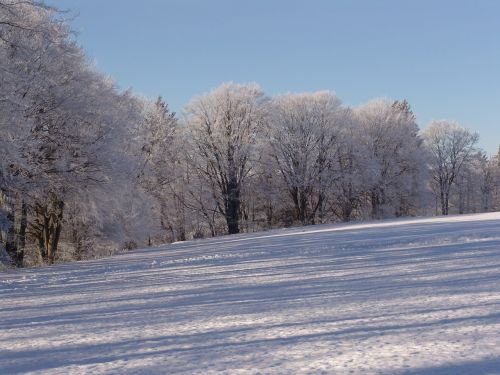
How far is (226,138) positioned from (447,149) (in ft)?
107

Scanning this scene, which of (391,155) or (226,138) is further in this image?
(391,155)

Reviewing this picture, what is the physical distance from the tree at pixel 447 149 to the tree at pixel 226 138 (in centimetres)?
2760

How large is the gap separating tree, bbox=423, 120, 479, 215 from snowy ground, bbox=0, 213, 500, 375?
165 ft

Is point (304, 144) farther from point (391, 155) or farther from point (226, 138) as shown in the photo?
point (391, 155)

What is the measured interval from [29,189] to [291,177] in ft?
95.5

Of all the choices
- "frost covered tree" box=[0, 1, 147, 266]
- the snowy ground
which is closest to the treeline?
"frost covered tree" box=[0, 1, 147, 266]

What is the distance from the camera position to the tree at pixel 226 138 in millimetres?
41625

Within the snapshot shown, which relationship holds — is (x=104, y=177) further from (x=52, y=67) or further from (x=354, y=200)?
(x=354, y=200)

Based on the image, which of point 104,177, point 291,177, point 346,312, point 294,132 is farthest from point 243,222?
point 346,312

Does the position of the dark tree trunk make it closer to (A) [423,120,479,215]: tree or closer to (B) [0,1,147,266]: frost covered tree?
(B) [0,1,147,266]: frost covered tree

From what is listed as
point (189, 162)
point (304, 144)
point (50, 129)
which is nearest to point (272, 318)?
point (50, 129)

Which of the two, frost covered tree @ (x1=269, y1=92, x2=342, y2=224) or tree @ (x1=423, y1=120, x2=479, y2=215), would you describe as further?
tree @ (x1=423, y1=120, x2=479, y2=215)

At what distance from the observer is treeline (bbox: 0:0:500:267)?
1942cm

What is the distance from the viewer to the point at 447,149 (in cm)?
6131
